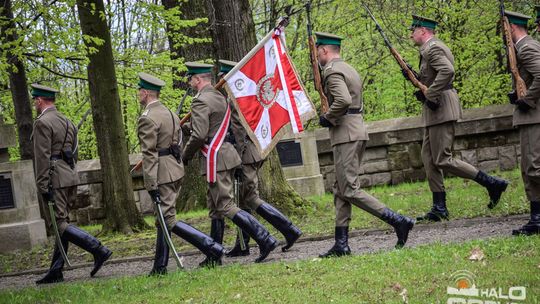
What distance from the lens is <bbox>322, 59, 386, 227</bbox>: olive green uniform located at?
28.8ft

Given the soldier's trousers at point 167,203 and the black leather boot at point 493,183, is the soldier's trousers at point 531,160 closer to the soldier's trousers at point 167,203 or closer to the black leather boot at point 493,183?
the black leather boot at point 493,183

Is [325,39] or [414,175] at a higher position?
[325,39]

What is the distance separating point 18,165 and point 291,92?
19.6 ft

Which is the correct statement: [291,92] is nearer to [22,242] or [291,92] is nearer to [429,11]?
[22,242]

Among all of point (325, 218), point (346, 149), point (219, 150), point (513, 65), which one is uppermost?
point (513, 65)

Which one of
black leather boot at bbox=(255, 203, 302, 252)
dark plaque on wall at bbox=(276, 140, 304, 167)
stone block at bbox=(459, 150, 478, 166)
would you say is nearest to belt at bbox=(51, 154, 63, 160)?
black leather boot at bbox=(255, 203, 302, 252)

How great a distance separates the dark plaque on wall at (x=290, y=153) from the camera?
16531mm

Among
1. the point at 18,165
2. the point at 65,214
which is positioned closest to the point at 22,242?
the point at 18,165

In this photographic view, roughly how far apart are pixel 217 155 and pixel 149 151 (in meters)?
0.80

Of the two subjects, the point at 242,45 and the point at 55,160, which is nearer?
the point at 55,160

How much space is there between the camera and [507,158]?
661 inches

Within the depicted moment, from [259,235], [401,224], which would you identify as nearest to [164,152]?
[259,235]

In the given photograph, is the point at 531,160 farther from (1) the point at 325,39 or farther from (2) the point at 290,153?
(2) the point at 290,153

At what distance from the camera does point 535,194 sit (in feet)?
29.1
